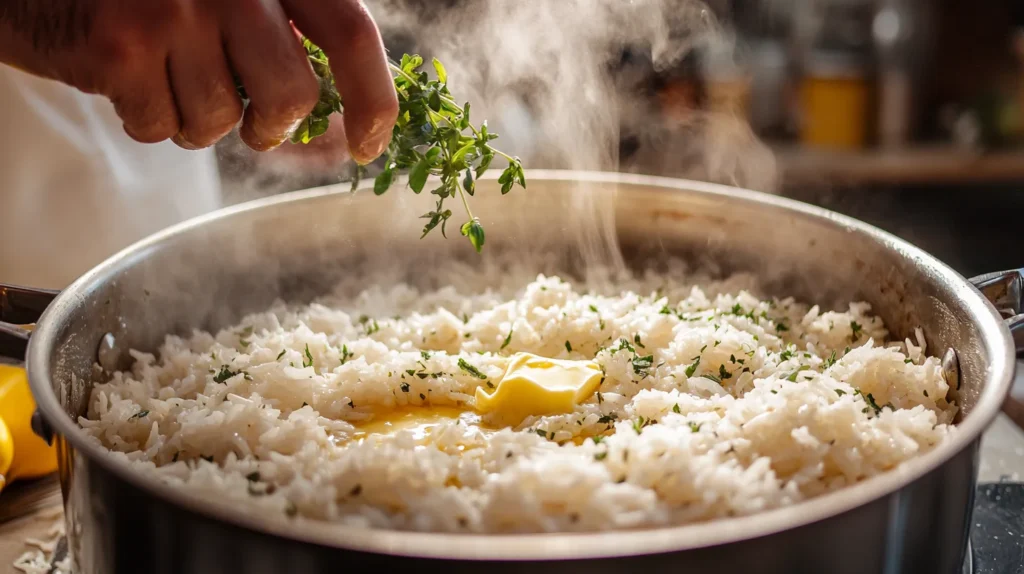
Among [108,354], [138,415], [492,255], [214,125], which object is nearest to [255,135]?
[214,125]

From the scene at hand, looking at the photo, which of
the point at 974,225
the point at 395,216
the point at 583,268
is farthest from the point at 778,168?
the point at 395,216

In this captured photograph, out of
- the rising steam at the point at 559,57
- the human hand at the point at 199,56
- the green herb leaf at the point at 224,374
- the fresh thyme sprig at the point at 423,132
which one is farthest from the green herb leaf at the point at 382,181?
the rising steam at the point at 559,57

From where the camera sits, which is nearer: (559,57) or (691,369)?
(691,369)

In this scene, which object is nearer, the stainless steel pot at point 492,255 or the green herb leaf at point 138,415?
the stainless steel pot at point 492,255

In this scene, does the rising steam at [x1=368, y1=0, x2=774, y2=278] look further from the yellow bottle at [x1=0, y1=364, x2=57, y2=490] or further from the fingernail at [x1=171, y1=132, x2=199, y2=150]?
the yellow bottle at [x1=0, y1=364, x2=57, y2=490]

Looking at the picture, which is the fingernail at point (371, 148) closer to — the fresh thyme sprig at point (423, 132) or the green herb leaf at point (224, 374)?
the fresh thyme sprig at point (423, 132)

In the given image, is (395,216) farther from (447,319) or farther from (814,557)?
(814,557)

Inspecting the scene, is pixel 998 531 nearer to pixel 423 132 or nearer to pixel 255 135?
pixel 423 132
